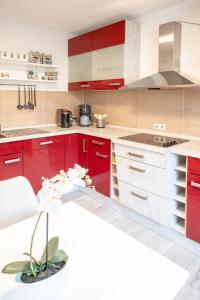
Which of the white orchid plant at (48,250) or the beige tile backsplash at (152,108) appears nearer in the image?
the white orchid plant at (48,250)

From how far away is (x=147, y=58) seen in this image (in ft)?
9.07

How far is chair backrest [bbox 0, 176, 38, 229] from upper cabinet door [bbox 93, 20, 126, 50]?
2.01 m

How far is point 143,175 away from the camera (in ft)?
7.52

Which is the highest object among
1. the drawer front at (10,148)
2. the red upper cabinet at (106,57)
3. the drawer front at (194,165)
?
the red upper cabinet at (106,57)

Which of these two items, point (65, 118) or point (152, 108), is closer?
point (152, 108)

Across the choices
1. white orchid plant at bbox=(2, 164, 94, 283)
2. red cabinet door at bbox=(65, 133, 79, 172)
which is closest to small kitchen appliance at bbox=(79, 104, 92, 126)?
red cabinet door at bbox=(65, 133, 79, 172)

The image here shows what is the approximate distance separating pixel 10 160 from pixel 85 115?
1.28 meters

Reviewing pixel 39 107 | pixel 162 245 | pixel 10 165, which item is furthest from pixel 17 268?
pixel 39 107

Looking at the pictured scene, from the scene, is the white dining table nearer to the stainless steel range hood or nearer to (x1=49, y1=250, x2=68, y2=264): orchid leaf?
(x1=49, y1=250, x2=68, y2=264): orchid leaf

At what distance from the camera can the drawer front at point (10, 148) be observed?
2.48 metres

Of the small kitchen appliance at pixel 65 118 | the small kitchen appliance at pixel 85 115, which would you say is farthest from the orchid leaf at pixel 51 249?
the small kitchen appliance at pixel 85 115

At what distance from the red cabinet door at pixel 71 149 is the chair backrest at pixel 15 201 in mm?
1712

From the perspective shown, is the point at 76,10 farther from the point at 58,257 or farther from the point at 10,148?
the point at 58,257

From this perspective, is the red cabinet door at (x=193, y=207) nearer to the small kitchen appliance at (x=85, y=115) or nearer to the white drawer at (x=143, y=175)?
the white drawer at (x=143, y=175)
